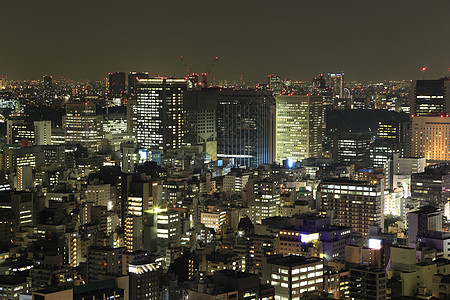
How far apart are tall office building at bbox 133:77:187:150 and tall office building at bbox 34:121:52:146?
3.02 meters

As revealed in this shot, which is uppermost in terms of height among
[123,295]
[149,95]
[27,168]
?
[149,95]

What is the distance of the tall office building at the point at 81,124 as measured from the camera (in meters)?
31.8

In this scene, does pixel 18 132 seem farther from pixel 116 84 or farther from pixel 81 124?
pixel 116 84

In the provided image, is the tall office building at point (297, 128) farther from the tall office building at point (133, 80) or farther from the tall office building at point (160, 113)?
the tall office building at point (133, 80)

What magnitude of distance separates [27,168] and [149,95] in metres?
8.44

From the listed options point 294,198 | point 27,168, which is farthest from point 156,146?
point 294,198

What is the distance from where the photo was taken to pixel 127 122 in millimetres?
33844

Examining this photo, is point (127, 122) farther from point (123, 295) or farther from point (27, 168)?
point (123, 295)

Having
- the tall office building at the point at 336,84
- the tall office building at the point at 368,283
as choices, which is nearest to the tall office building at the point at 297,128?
the tall office building at the point at 336,84

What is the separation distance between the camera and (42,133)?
3184 centimetres

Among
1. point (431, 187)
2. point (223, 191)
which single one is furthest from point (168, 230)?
point (431, 187)

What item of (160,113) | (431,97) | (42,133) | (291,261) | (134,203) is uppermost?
(431,97)

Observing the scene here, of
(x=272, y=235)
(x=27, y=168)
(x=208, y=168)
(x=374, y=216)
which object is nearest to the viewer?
(x=272, y=235)

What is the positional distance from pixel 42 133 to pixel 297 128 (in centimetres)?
882
